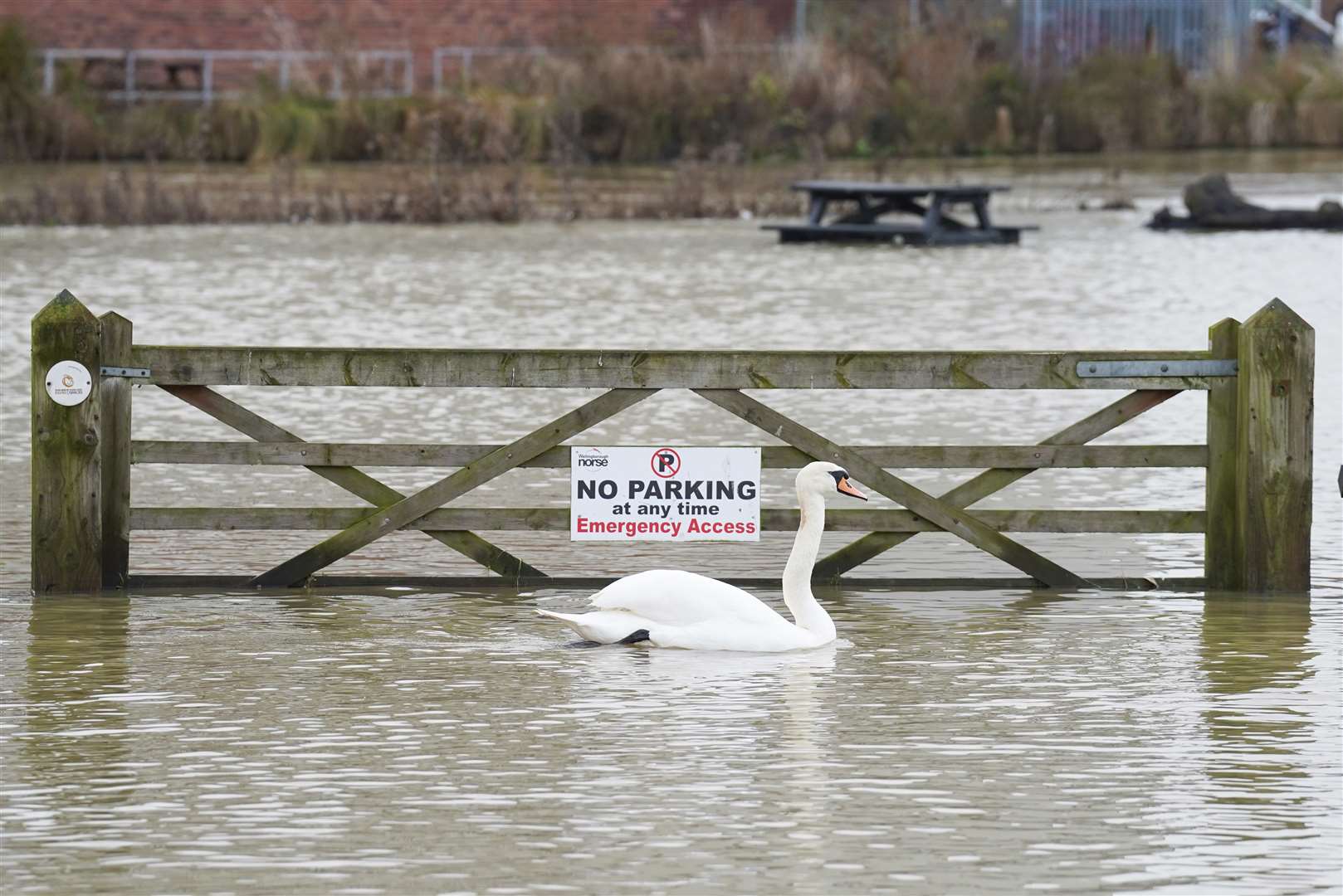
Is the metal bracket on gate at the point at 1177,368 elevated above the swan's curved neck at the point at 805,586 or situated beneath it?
elevated above

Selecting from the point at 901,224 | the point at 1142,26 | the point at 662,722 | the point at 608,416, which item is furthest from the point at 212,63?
the point at 662,722

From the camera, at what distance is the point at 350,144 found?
45.3 meters

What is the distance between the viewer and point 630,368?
1073 cm

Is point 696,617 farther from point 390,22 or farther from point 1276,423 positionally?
point 390,22

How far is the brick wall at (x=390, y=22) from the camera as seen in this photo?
55250mm

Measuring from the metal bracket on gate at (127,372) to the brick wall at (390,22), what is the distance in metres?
44.6

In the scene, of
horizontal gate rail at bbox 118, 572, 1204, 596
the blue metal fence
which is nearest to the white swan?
horizontal gate rail at bbox 118, 572, 1204, 596

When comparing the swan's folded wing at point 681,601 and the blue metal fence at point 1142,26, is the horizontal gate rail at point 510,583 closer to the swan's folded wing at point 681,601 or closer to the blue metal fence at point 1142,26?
the swan's folded wing at point 681,601

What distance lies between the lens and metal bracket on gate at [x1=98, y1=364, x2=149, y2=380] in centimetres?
1073

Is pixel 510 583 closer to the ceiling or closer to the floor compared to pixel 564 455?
closer to the floor

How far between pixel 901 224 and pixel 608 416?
24.5 metres

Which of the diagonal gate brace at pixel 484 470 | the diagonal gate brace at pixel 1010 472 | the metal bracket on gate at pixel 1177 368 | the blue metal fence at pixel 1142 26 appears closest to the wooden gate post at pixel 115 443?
the diagonal gate brace at pixel 484 470

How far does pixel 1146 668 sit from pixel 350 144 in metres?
37.2

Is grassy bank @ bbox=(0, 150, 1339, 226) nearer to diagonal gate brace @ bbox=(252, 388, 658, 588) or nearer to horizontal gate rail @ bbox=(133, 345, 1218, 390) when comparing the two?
horizontal gate rail @ bbox=(133, 345, 1218, 390)
